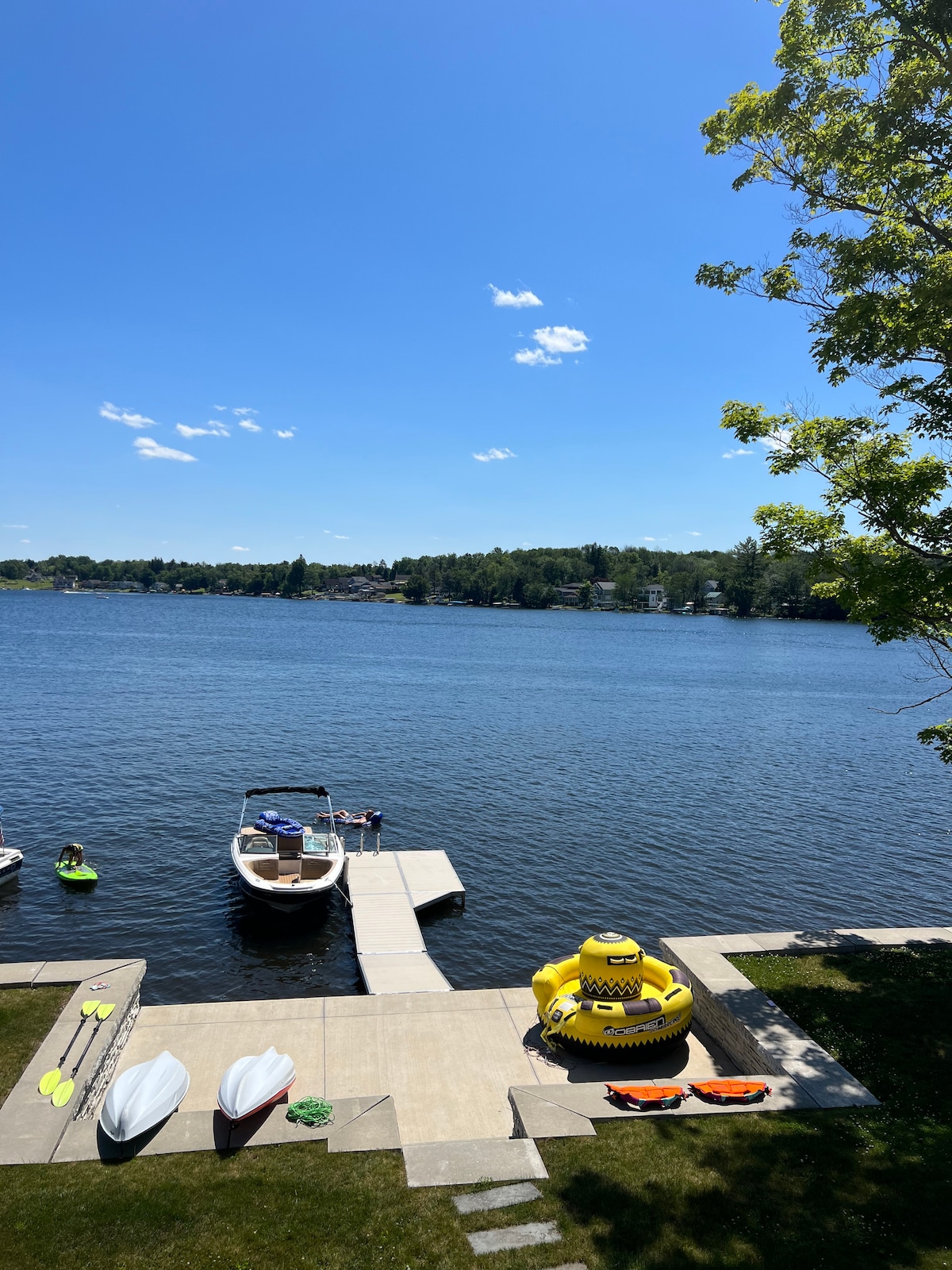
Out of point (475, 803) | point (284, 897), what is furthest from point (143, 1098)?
point (475, 803)

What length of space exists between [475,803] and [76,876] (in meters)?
16.0

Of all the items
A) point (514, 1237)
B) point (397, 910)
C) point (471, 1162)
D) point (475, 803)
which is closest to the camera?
point (514, 1237)

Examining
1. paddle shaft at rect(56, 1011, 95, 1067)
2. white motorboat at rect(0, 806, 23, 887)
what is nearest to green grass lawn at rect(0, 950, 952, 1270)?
paddle shaft at rect(56, 1011, 95, 1067)

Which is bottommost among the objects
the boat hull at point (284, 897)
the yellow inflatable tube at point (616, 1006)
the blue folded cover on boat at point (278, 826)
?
the boat hull at point (284, 897)

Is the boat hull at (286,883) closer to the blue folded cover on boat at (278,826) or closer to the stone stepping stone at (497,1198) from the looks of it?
the blue folded cover on boat at (278,826)

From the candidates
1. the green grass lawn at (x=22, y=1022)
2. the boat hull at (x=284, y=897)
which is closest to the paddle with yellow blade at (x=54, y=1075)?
the green grass lawn at (x=22, y=1022)

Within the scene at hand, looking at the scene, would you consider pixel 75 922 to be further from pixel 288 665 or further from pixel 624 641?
pixel 624 641

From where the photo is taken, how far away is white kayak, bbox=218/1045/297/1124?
1008 cm

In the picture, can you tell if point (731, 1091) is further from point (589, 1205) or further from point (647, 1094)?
point (589, 1205)

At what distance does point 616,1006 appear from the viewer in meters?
13.5

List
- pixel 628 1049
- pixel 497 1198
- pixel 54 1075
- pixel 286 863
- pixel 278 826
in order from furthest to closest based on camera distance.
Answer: pixel 278 826, pixel 286 863, pixel 628 1049, pixel 54 1075, pixel 497 1198

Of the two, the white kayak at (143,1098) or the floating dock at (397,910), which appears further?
the floating dock at (397,910)

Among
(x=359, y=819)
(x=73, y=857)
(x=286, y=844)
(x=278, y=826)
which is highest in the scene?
(x=278, y=826)

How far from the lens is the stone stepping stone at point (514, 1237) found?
784cm
